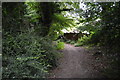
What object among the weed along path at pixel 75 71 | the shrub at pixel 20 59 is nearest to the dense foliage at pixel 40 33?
the shrub at pixel 20 59

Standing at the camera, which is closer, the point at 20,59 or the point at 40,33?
the point at 20,59

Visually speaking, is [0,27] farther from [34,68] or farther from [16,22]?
[34,68]

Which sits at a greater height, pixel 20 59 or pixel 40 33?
pixel 40 33

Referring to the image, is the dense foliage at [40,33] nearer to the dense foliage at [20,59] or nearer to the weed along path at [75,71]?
the dense foliage at [20,59]

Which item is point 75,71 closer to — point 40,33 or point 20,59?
point 20,59

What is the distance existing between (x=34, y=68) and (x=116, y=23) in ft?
8.37

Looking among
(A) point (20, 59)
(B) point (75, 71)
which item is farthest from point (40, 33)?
(A) point (20, 59)

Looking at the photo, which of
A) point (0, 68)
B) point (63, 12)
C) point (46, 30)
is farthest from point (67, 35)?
point (0, 68)

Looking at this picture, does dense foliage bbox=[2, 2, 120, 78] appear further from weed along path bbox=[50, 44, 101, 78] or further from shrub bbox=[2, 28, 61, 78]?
weed along path bbox=[50, 44, 101, 78]

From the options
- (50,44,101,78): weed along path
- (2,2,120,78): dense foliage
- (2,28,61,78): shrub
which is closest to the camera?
(2,28,61,78): shrub

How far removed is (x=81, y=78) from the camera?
3.56m

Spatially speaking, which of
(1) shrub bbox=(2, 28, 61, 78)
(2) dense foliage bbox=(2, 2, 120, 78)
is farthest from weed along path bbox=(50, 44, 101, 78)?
(1) shrub bbox=(2, 28, 61, 78)

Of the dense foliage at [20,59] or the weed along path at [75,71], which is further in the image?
the weed along path at [75,71]

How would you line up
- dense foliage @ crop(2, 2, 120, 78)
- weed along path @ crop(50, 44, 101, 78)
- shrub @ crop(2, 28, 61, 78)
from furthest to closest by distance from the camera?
weed along path @ crop(50, 44, 101, 78) → dense foliage @ crop(2, 2, 120, 78) → shrub @ crop(2, 28, 61, 78)
